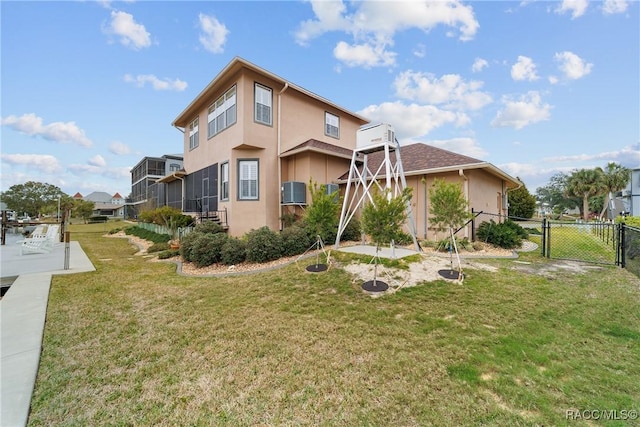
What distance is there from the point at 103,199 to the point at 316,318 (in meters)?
92.6

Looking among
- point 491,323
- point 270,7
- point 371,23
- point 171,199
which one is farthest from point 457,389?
point 171,199

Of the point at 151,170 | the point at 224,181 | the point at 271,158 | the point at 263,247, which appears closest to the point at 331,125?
the point at 271,158

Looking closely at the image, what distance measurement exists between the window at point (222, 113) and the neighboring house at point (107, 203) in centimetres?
5665

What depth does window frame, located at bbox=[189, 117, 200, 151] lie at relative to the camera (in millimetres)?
15979

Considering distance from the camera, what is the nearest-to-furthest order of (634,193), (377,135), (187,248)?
(377,135) < (187,248) < (634,193)

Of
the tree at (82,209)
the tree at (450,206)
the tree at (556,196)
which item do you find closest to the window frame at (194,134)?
the tree at (450,206)

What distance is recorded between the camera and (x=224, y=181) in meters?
13.0

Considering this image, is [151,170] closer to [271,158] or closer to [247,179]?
[247,179]

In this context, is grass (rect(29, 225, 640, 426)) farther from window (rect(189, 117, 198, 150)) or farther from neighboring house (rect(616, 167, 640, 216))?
neighboring house (rect(616, 167, 640, 216))

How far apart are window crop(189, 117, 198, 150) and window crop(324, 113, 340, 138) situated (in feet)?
26.5

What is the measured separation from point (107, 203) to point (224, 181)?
7582 centimetres

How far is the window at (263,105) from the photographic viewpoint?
11.9 meters

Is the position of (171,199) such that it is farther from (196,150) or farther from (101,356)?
(101,356)

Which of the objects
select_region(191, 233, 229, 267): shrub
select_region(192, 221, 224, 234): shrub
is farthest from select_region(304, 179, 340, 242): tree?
select_region(192, 221, 224, 234): shrub
